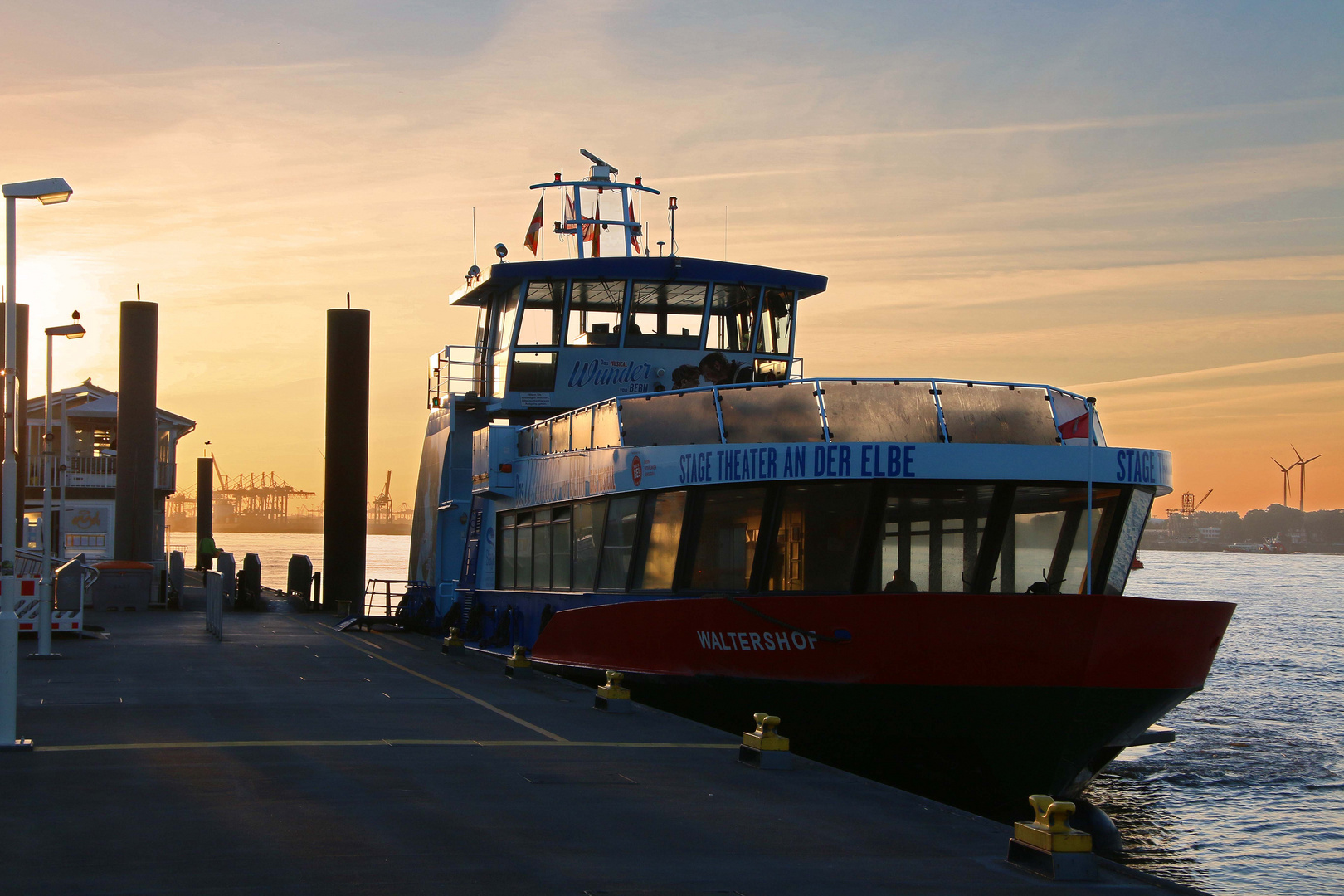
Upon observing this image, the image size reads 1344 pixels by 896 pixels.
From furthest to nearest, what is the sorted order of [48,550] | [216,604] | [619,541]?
[216,604] < [48,550] < [619,541]

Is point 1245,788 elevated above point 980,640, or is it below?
below

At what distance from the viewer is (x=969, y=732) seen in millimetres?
12359

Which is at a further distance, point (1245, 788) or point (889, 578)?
point (1245, 788)

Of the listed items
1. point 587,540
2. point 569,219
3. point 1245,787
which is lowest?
point 1245,787

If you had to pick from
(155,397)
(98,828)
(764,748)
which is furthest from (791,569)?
(155,397)

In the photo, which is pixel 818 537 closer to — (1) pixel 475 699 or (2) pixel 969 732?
(2) pixel 969 732

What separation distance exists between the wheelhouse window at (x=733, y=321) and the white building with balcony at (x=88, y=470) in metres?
35.7

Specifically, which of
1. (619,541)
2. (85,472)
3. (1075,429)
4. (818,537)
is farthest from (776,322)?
(85,472)

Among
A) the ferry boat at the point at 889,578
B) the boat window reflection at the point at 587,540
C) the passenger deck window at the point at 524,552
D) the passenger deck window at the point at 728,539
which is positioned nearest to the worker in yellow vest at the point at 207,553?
the passenger deck window at the point at 524,552

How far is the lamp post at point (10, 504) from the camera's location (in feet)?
37.4

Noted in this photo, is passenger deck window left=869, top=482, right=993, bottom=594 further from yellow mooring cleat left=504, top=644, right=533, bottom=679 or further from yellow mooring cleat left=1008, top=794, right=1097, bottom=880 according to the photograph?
yellow mooring cleat left=504, top=644, right=533, bottom=679

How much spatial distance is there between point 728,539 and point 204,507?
63.1m

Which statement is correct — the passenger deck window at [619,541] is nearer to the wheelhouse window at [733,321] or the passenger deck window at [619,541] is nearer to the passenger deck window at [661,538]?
the passenger deck window at [661,538]

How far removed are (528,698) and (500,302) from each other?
32.1ft
